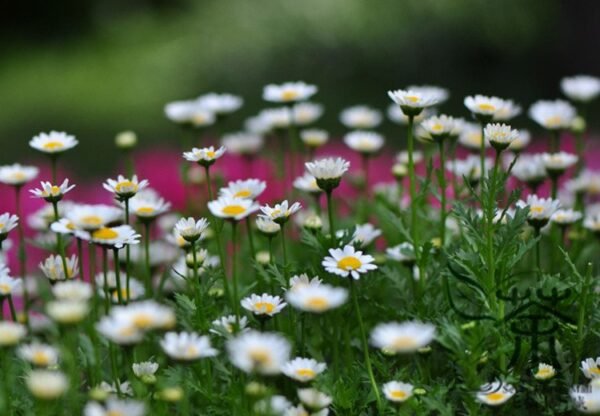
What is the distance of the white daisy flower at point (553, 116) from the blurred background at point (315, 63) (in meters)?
3.54

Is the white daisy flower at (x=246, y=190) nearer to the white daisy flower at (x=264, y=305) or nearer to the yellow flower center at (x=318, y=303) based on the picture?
the white daisy flower at (x=264, y=305)

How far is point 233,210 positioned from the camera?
1.41 m

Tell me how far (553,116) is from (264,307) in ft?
3.25

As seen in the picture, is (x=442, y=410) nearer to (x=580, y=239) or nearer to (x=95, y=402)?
(x=95, y=402)

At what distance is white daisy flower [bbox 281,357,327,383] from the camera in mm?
1341

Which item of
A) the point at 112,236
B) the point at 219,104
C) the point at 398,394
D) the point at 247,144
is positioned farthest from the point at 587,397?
the point at 247,144

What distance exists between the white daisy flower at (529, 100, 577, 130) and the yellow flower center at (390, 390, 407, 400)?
1.00 metres

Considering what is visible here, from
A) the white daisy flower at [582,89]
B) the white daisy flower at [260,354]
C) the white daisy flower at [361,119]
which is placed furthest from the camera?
the white daisy flower at [361,119]

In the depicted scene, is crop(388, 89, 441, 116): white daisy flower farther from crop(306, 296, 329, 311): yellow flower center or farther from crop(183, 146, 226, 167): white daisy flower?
crop(306, 296, 329, 311): yellow flower center

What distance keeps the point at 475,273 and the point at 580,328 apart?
0.59 ft

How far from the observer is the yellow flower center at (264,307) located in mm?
1461

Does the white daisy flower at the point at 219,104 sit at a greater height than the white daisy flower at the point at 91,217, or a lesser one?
greater

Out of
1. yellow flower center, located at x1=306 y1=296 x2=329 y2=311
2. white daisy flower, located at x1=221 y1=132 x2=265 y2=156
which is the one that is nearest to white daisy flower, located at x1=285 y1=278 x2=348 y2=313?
yellow flower center, located at x1=306 y1=296 x2=329 y2=311

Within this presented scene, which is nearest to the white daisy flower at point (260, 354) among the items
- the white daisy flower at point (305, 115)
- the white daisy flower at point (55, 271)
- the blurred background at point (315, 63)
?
the white daisy flower at point (55, 271)
